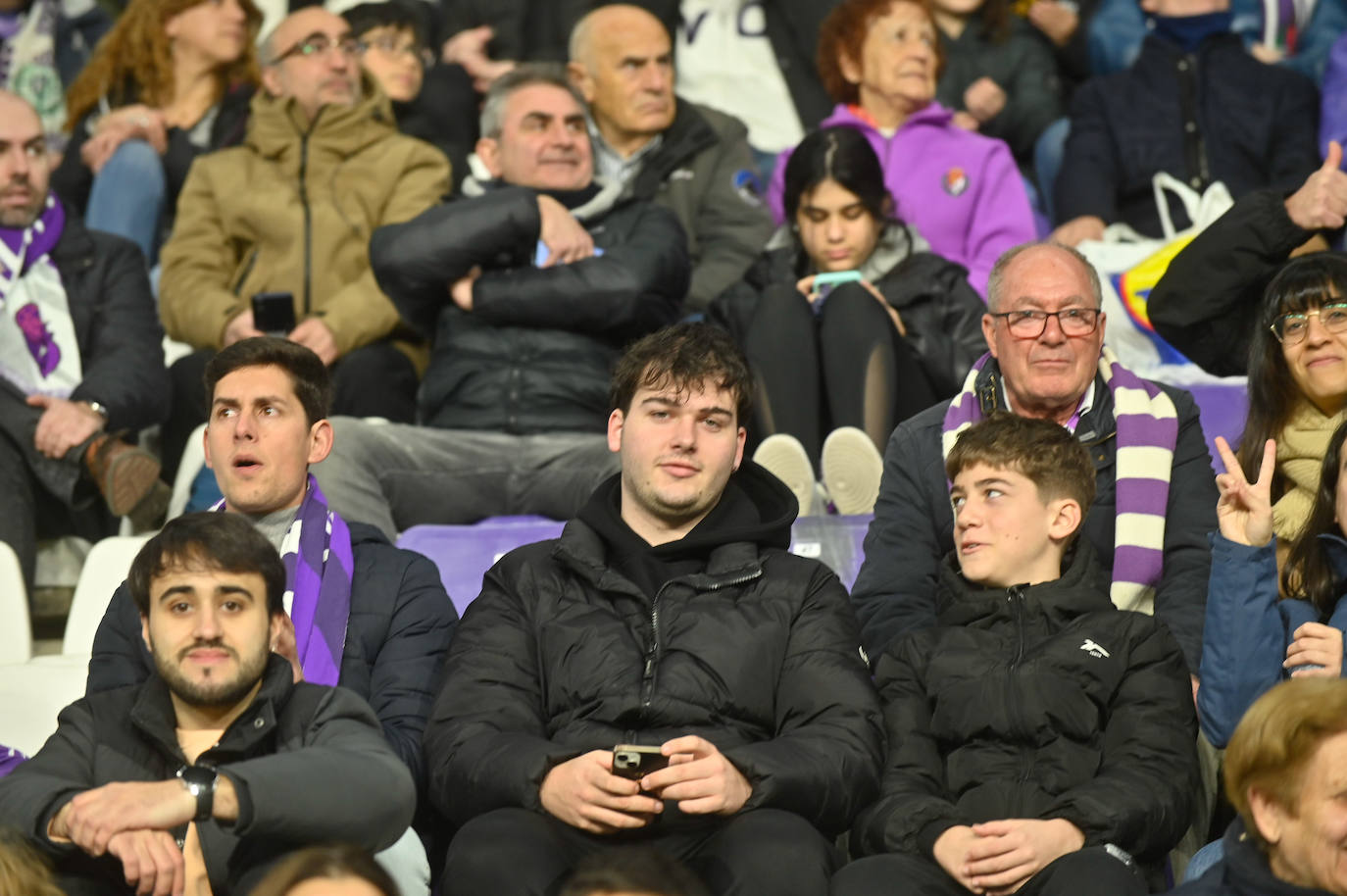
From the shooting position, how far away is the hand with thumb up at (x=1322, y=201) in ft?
13.4

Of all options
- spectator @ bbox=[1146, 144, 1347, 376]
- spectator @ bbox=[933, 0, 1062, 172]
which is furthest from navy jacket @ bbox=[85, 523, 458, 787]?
spectator @ bbox=[933, 0, 1062, 172]

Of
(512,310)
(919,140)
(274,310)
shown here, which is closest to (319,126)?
(274,310)

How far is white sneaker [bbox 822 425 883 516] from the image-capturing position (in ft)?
14.3

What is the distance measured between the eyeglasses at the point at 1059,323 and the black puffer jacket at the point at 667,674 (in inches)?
28.0

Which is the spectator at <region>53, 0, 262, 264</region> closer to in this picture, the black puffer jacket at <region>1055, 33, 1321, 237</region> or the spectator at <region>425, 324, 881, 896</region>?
the black puffer jacket at <region>1055, 33, 1321, 237</region>

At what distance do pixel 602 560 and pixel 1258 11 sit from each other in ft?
13.7

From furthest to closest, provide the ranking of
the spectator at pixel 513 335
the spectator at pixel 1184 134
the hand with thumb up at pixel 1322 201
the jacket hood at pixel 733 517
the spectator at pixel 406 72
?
1. the spectator at pixel 406 72
2. the spectator at pixel 1184 134
3. the spectator at pixel 513 335
4. the hand with thumb up at pixel 1322 201
5. the jacket hood at pixel 733 517

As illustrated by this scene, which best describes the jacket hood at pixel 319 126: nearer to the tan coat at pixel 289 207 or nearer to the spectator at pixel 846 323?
the tan coat at pixel 289 207

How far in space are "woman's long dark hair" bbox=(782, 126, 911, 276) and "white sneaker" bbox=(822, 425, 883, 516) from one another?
2.75 ft

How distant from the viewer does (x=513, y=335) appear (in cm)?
492

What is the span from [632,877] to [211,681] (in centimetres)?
79

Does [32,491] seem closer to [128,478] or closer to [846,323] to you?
[128,478]

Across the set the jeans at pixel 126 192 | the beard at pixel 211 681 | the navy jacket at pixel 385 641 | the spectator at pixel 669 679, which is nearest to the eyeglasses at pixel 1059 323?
the spectator at pixel 669 679

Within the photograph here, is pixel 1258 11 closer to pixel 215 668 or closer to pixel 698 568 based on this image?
pixel 698 568
